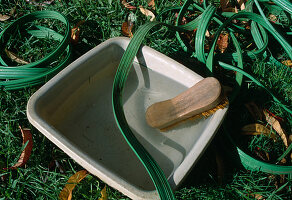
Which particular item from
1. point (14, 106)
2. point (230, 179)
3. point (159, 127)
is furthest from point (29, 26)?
point (230, 179)

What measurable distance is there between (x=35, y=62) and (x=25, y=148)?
0.47m

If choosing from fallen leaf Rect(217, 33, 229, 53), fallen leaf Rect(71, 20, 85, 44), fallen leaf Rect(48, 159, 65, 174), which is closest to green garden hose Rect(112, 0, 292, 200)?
fallen leaf Rect(217, 33, 229, 53)

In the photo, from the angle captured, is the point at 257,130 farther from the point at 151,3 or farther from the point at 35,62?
the point at 35,62

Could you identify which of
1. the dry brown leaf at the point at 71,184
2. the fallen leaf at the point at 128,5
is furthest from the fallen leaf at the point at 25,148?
the fallen leaf at the point at 128,5

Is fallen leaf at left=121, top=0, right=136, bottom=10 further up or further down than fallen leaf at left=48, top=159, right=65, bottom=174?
further up

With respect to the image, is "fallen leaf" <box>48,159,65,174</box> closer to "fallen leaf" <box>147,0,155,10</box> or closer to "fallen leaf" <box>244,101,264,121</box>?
"fallen leaf" <box>244,101,264,121</box>

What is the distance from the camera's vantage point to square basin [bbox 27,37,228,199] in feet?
4.49

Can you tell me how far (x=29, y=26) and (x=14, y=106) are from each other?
0.57 metres

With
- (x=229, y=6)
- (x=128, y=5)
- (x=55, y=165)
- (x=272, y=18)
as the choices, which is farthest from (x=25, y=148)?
(x=272, y=18)

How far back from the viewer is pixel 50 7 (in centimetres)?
213

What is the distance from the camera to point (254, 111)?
1744mm

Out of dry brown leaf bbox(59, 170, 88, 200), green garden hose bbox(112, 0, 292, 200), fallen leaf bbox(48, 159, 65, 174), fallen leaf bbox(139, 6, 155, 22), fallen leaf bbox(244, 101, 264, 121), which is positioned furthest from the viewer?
fallen leaf bbox(139, 6, 155, 22)

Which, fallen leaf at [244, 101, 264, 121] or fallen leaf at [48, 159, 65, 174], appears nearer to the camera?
fallen leaf at [48, 159, 65, 174]

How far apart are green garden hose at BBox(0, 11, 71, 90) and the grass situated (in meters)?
0.06
